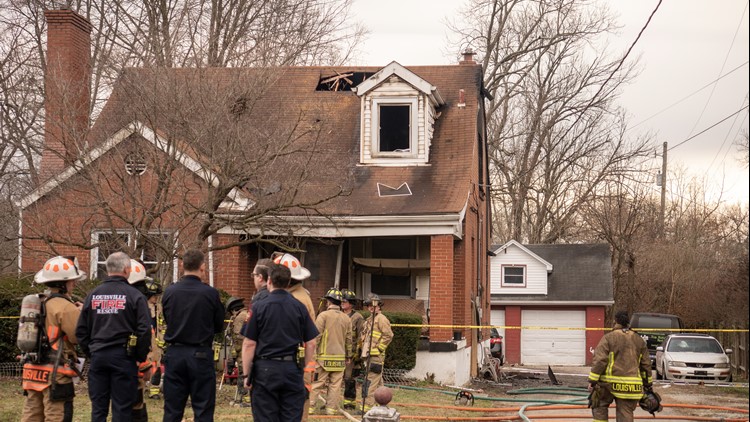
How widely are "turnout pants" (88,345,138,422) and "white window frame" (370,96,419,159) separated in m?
13.6

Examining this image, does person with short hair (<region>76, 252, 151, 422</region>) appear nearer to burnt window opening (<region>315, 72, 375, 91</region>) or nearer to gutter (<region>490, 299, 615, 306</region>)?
burnt window opening (<region>315, 72, 375, 91</region>)

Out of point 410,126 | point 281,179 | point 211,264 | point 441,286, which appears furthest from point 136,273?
point 410,126

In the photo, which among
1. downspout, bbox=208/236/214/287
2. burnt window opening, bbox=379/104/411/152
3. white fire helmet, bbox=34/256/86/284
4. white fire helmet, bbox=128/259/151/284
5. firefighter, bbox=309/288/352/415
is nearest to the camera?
white fire helmet, bbox=34/256/86/284

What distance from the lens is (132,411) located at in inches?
374

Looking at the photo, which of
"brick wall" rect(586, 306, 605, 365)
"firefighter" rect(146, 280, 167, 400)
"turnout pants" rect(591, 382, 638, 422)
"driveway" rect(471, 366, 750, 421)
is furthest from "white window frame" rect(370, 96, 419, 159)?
"brick wall" rect(586, 306, 605, 365)

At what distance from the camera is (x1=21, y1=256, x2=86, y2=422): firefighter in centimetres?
912

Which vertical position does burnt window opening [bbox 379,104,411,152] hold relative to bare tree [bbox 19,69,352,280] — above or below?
above

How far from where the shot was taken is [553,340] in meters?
42.6

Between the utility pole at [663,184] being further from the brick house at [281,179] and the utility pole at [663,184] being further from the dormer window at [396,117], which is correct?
the dormer window at [396,117]

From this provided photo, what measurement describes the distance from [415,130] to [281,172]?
5.20 meters

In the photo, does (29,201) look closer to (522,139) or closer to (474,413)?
(474,413)

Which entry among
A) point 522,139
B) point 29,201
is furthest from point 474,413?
point 522,139

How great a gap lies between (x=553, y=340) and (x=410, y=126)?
2318 centimetres

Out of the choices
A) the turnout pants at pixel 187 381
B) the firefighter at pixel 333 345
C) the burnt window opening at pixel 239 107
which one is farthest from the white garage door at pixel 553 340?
the turnout pants at pixel 187 381
